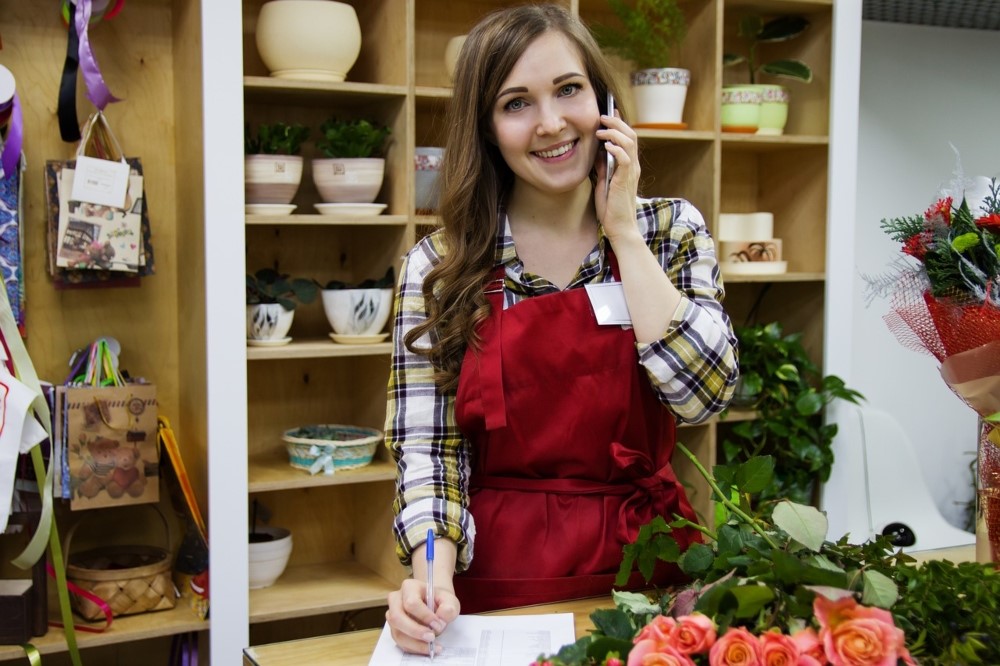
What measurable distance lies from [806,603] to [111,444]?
6.50ft

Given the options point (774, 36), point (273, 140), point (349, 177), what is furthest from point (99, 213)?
point (774, 36)

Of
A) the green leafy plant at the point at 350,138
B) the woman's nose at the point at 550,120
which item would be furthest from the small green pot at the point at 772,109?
the woman's nose at the point at 550,120

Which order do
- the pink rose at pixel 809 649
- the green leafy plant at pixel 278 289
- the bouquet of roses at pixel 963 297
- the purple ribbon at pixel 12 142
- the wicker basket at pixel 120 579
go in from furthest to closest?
the green leafy plant at pixel 278 289 < the wicker basket at pixel 120 579 < the purple ribbon at pixel 12 142 < the bouquet of roses at pixel 963 297 < the pink rose at pixel 809 649

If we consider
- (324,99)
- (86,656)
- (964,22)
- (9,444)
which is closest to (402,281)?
(9,444)

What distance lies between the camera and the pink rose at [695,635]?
→ 853 mm

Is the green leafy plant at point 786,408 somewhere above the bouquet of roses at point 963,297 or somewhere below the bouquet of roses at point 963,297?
below

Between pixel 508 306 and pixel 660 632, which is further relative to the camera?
pixel 508 306

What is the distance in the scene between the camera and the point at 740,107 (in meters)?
3.08

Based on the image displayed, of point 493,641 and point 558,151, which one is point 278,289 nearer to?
point 558,151

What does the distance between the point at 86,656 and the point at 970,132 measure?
3484 mm

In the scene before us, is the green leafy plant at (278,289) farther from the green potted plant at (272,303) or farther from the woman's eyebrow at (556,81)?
the woman's eyebrow at (556,81)

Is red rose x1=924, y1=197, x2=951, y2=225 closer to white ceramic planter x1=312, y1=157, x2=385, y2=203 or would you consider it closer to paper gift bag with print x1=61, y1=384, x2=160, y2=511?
white ceramic planter x1=312, y1=157, x2=385, y2=203

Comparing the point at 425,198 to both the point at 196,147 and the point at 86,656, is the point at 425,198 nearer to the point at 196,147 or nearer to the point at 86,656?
the point at 196,147

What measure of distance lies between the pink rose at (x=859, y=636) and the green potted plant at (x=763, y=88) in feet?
7.98
